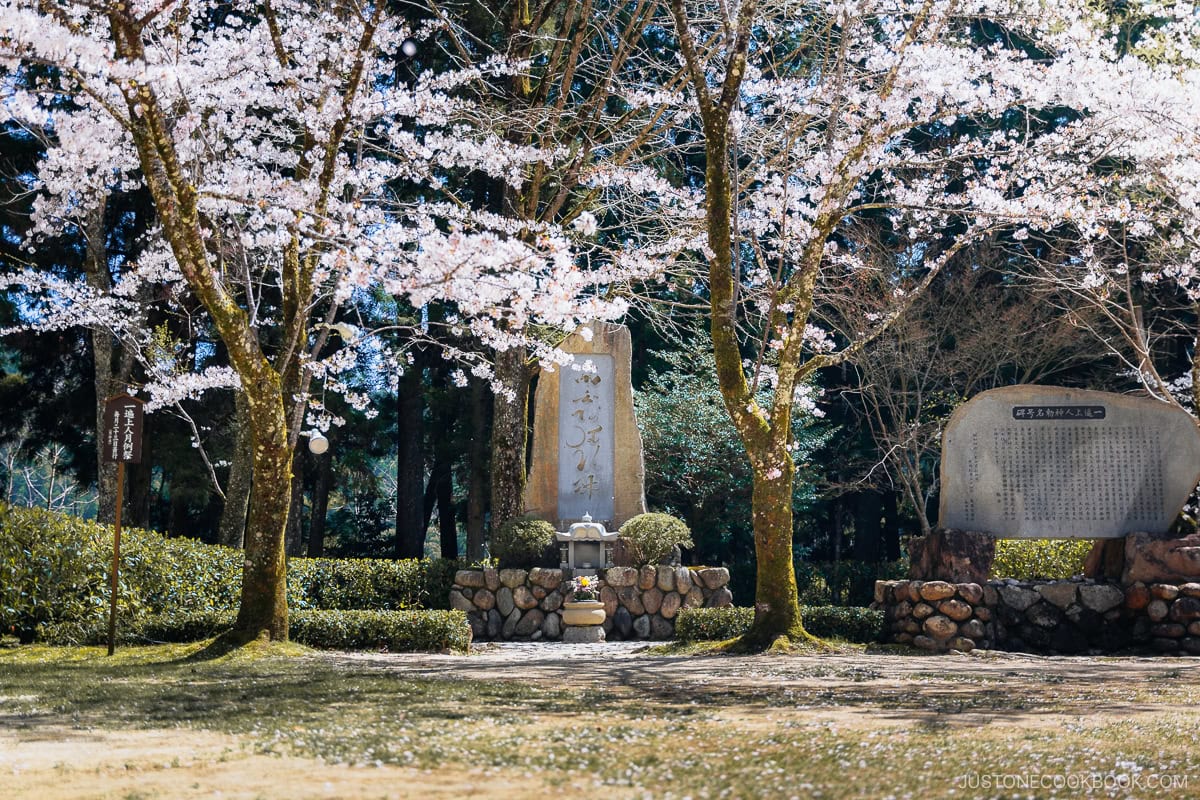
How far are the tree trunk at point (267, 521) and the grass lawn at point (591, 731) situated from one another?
35.5 inches

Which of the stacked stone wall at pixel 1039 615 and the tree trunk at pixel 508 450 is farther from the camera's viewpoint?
the tree trunk at pixel 508 450

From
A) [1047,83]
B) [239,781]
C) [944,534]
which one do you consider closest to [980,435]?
[944,534]

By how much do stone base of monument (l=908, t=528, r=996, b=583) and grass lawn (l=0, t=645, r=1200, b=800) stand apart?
8.56 ft

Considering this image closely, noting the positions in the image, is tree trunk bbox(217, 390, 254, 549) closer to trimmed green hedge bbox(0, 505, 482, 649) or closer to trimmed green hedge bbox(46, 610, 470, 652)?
trimmed green hedge bbox(0, 505, 482, 649)

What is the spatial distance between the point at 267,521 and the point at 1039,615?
6.98 meters

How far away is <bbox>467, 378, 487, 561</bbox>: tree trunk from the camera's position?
19.3 m

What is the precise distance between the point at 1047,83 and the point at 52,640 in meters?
9.72

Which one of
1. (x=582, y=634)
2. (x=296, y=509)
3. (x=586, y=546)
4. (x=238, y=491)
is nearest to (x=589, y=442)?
(x=586, y=546)

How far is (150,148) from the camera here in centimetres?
710

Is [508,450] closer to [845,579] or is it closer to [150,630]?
[150,630]

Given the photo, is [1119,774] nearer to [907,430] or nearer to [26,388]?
[907,430]

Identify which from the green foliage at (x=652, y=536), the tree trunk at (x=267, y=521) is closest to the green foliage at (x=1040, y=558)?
the green foliage at (x=652, y=536)

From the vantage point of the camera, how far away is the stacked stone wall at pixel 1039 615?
971 cm

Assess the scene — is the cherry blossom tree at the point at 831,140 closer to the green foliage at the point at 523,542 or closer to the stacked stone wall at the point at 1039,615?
the stacked stone wall at the point at 1039,615
